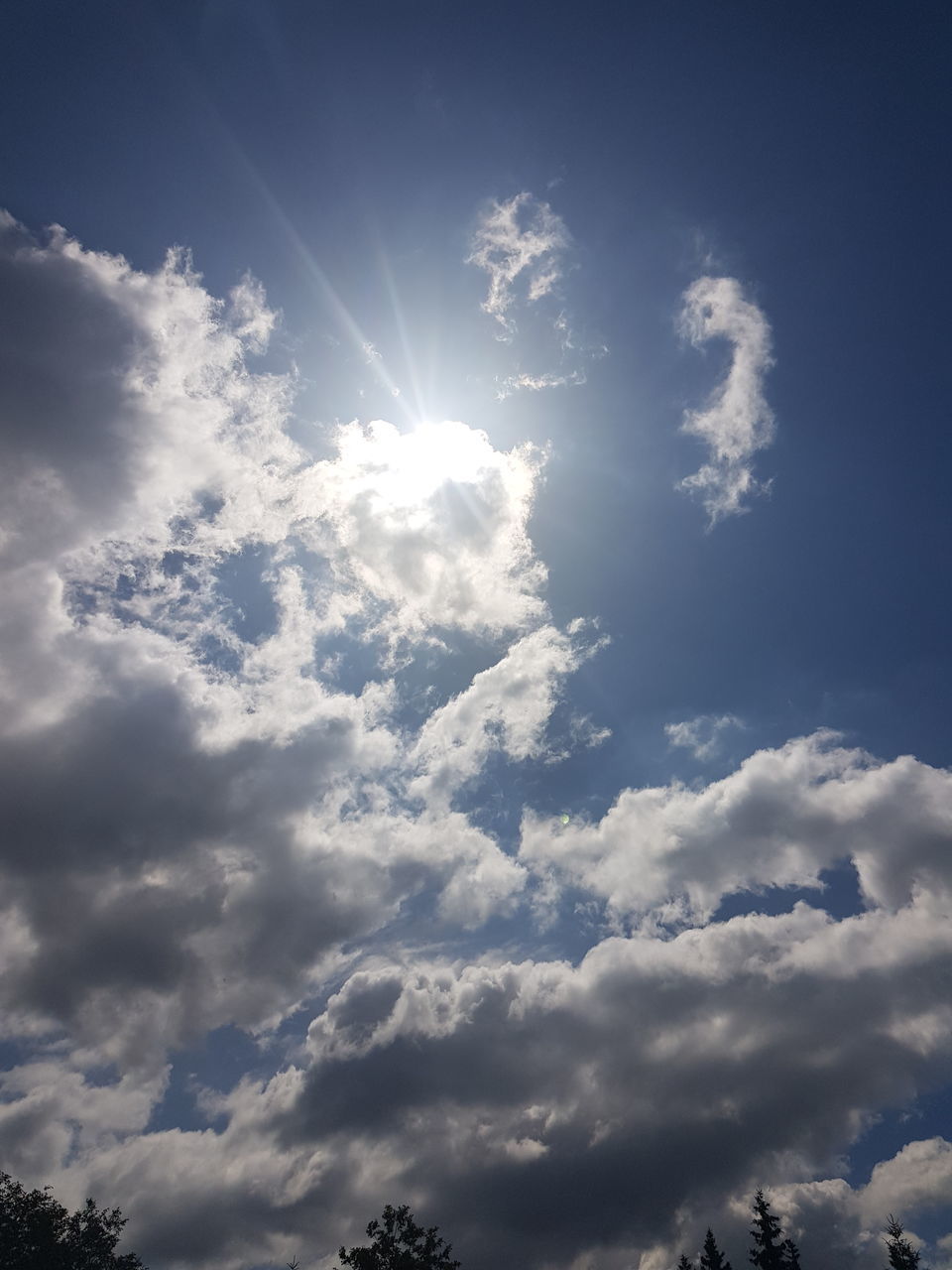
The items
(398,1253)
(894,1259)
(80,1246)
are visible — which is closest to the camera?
(398,1253)

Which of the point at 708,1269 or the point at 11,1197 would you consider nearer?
the point at 11,1197

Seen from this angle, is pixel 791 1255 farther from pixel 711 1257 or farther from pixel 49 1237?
pixel 49 1237

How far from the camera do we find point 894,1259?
45969 millimetres

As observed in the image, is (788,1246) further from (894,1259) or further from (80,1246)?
(80,1246)

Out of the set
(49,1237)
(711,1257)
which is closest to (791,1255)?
(711,1257)

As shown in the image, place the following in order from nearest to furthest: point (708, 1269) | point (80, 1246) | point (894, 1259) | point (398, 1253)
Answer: point (398, 1253) < point (894, 1259) < point (80, 1246) < point (708, 1269)

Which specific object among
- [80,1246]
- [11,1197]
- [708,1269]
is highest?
[11,1197]

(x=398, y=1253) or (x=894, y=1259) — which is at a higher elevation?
(x=398, y=1253)

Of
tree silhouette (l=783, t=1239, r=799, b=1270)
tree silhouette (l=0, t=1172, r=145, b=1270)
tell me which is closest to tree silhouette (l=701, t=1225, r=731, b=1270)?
tree silhouette (l=783, t=1239, r=799, b=1270)

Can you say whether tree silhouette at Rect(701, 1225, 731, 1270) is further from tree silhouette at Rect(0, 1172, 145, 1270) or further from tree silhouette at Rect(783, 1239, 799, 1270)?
tree silhouette at Rect(0, 1172, 145, 1270)

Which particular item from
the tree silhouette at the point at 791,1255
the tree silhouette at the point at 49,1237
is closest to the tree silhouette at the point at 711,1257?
the tree silhouette at the point at 791,1255

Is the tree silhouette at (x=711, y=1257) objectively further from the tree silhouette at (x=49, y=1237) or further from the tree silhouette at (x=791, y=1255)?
the tree silhouette at (x=49, y=1237)


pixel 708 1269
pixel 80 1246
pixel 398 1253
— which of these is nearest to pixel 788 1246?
pixel 708 1269

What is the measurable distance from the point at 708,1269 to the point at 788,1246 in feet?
29.1
